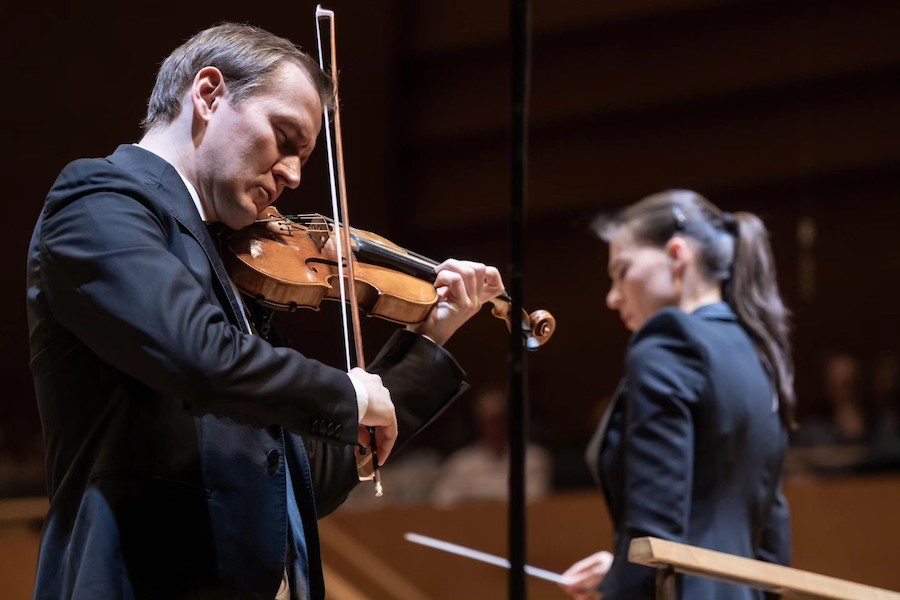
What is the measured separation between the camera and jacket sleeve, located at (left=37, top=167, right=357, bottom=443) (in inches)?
46.0

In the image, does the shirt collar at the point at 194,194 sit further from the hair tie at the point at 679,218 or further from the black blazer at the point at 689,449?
the hair tie at the point at 679,218

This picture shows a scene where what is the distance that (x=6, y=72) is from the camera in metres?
1.73

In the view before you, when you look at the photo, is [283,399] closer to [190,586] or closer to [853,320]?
[190,586]

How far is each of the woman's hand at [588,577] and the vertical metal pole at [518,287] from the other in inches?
34.7

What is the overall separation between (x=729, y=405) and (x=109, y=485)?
3.66 feet

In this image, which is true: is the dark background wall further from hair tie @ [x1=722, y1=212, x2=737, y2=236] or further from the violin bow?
the violin bow

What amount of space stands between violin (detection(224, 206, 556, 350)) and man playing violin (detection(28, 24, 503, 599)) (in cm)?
5

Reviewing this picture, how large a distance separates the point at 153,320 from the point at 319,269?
0.29 meters

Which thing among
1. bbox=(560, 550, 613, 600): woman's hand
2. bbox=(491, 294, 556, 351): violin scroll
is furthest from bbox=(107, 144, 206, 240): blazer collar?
bbox=(560, 550, 613, 600): woman's hand

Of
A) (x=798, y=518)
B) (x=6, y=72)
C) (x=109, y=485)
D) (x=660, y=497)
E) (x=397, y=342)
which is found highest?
(x=6, y=72)

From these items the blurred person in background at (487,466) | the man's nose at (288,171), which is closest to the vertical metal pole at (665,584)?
the man's nose at (288,171)

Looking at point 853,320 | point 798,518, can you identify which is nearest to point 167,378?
point 798,518

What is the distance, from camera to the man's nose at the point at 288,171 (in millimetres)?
1375

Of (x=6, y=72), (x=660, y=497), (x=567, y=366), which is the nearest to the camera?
(x=6, y=72)
